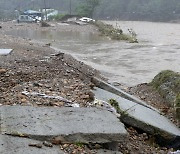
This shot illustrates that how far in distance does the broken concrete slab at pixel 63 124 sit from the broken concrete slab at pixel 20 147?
0.09 meters

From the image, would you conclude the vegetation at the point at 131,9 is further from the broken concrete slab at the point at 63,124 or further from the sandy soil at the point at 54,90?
the broken concrete slab at the point at 63,124

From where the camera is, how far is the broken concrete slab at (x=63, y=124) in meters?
3.72

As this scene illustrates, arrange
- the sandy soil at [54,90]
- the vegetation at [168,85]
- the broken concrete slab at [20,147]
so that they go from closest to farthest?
1. the broken concrete slab at [20,147]
2. the sandy soil at [54,90]
3. the vegetation at [168,85]

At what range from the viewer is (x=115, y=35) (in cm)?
3069

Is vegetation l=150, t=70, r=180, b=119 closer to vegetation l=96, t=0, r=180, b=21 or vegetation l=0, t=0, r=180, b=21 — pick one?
vegetation l=0, t=0, r=180, b=21

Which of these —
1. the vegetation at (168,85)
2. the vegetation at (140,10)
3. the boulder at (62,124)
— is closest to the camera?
the boulder at (62,124)

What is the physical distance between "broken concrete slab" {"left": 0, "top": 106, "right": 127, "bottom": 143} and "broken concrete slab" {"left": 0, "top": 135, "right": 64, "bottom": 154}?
0.31 ft

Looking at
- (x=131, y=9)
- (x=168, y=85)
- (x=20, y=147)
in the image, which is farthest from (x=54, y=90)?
(x=131, y=9)

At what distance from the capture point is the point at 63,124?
396 centimetres

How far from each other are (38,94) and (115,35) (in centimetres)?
2597

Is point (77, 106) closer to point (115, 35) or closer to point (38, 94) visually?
point (38, 94)

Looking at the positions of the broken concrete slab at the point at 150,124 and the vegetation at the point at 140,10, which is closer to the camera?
the broken concrete slab at the point at 150,124

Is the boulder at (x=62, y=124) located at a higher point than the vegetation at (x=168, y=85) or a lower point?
higher

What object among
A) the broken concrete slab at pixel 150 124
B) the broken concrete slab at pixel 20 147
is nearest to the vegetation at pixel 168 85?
the broken concrete slab at pixel 150 124
